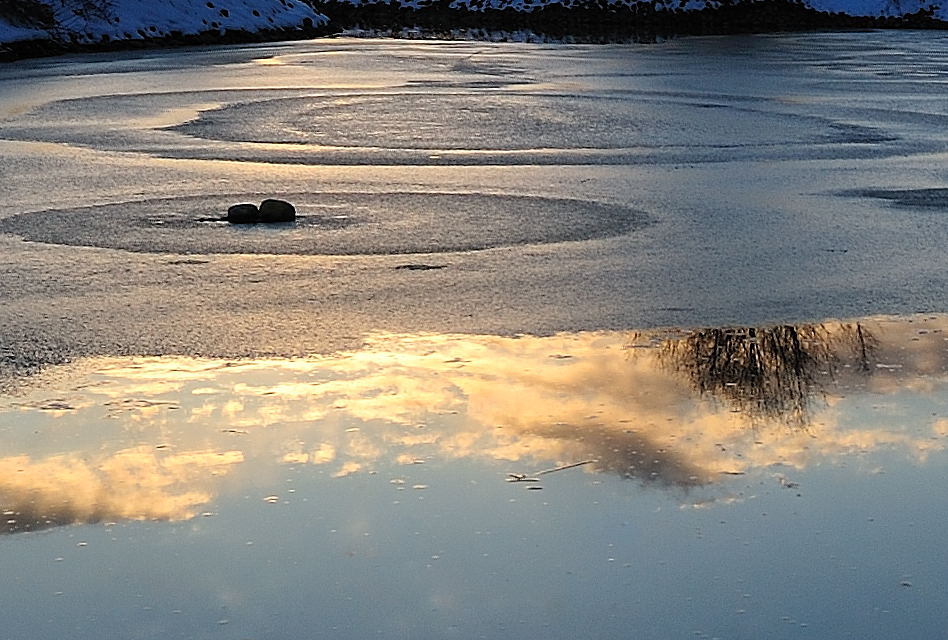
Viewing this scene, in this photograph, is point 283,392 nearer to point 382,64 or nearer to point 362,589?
point 362,589

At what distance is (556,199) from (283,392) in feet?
18.8

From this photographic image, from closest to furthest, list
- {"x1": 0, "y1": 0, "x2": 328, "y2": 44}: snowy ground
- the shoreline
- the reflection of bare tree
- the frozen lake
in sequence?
the frozen lake < the reflection of bare tree < {"x1": 0, "y1": 0, "x2": 328, "y2": 44}: snowy ground < the shoreline

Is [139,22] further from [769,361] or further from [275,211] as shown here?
[769,361]

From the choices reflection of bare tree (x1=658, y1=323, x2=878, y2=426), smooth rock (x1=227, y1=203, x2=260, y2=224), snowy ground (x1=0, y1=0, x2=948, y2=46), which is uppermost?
reflection of bare tree (x1=658, y1=323, x2=878, y2=426)

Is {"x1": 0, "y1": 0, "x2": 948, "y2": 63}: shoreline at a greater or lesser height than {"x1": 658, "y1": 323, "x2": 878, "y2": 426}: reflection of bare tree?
lesser

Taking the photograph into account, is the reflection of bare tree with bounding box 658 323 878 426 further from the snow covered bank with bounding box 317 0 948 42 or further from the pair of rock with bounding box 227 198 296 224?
the snow covered bank with bounding box 317 0 948 42

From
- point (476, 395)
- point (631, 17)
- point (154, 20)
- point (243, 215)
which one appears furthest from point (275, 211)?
point (631, 17)

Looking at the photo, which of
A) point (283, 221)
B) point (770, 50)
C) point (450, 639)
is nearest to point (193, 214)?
point (283, 221)

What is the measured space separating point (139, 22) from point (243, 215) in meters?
25.1

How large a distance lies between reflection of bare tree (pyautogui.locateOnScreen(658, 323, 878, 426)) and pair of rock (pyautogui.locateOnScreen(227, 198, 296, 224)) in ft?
14.0

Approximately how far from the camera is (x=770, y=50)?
32844mm

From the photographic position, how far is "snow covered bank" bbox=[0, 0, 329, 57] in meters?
31.5

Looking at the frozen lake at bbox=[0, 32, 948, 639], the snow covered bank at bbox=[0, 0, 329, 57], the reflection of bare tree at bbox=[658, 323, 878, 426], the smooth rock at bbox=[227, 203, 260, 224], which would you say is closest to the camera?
the frozen lake at bbox=[0, 32, 948, 639]

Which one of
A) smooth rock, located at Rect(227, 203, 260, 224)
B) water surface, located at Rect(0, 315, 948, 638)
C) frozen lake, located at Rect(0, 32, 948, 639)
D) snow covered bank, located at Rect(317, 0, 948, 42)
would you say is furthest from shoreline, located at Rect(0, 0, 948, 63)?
water surface, located at Rect(0, 315, 948, 638)
